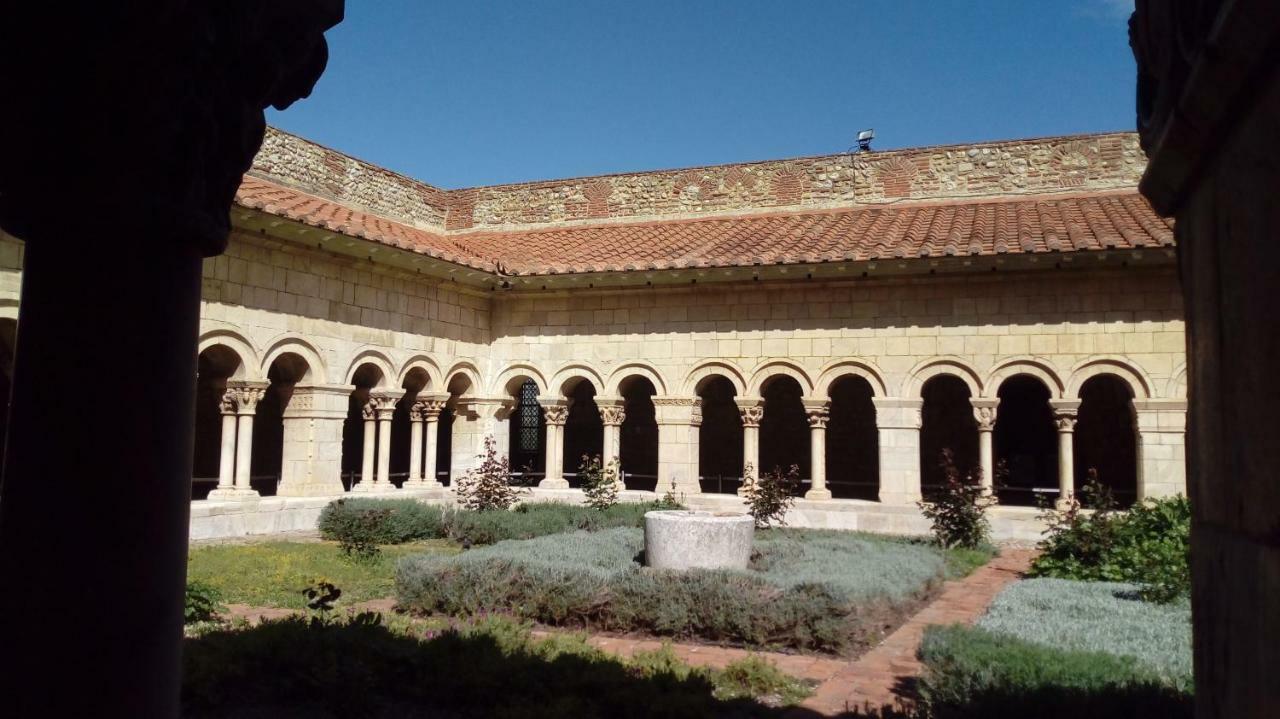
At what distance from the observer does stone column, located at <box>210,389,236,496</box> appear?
479 inches

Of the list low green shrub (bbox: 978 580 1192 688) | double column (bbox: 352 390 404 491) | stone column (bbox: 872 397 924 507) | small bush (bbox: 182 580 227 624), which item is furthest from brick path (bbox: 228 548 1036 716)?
double column (bbox: 352 390 404 491)

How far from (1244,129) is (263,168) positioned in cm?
1487

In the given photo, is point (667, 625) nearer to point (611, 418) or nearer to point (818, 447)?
point (818, 447)

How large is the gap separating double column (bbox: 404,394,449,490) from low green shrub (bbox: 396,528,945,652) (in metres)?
6.96

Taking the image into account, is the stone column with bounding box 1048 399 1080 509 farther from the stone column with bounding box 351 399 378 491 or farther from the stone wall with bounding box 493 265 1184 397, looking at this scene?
the stone column with bounding box 351 399 378 491

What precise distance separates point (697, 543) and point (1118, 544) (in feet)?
15.2

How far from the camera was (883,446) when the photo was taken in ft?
44.9

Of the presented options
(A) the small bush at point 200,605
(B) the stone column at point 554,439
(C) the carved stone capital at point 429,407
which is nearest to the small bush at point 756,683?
(A) the small bush at point 200,605

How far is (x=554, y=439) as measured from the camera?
15.9m

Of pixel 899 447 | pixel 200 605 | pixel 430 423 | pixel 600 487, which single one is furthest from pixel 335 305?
pixel 899 447

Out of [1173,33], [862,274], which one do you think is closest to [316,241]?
[862,274]

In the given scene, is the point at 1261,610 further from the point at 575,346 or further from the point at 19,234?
the point at 575,346

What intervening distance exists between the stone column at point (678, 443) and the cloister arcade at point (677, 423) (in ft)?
0.08

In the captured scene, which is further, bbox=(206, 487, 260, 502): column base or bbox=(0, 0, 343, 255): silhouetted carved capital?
bbox=(206, 487, 260, 502): column base
